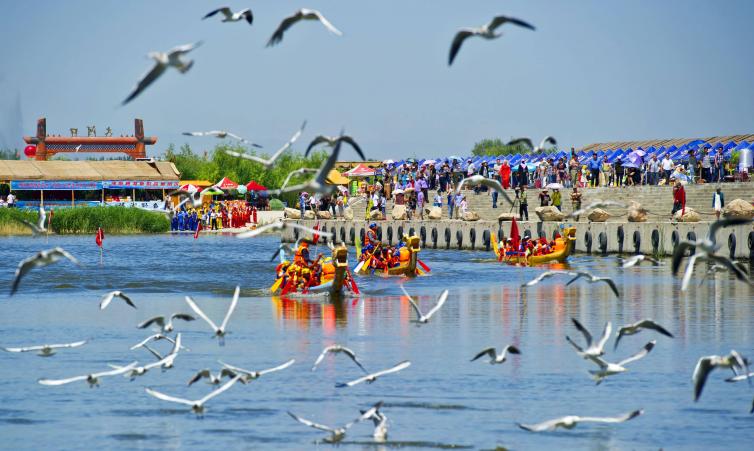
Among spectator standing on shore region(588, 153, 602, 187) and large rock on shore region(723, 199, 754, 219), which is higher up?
spectator standing on shore region(588, 153, 602, 187)

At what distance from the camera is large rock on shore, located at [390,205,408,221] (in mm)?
73812

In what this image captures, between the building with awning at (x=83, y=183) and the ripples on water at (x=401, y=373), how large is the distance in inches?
2620

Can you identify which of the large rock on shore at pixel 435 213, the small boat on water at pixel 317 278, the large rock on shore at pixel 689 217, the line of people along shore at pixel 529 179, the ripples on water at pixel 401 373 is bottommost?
the ripples on water at pixel 401 373

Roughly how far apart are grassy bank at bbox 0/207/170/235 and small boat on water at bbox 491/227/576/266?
46.9 m

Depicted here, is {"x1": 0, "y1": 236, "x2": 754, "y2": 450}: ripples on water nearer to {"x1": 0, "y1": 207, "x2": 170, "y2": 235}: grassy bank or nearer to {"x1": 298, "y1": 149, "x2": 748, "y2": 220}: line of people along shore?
{"x1": 298, "y1": 149, "x2": 748, "y2": 220}: line of people along shore

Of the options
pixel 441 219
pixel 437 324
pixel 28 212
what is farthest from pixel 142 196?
pixel 437 324

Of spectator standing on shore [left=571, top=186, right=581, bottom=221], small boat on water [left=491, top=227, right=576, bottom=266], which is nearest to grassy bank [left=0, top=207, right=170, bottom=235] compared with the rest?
spectator standing on shore [left=571, top=186, right=581, bottom=221]

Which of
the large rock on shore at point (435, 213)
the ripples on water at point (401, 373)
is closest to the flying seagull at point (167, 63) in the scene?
the ripples on water at point (401, 373)

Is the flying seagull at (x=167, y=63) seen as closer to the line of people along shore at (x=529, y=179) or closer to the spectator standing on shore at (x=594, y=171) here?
the line of people along shore at (x=529, y=179)

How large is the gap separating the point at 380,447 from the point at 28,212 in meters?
76.7

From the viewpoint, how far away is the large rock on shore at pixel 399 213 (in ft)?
242

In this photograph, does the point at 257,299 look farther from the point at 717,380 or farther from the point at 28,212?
the point at 28,212

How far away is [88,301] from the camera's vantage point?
135ft

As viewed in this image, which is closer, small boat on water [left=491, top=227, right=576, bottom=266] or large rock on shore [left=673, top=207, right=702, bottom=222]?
large rock on shore [left=673, top=207, right=702, bottom=222]
